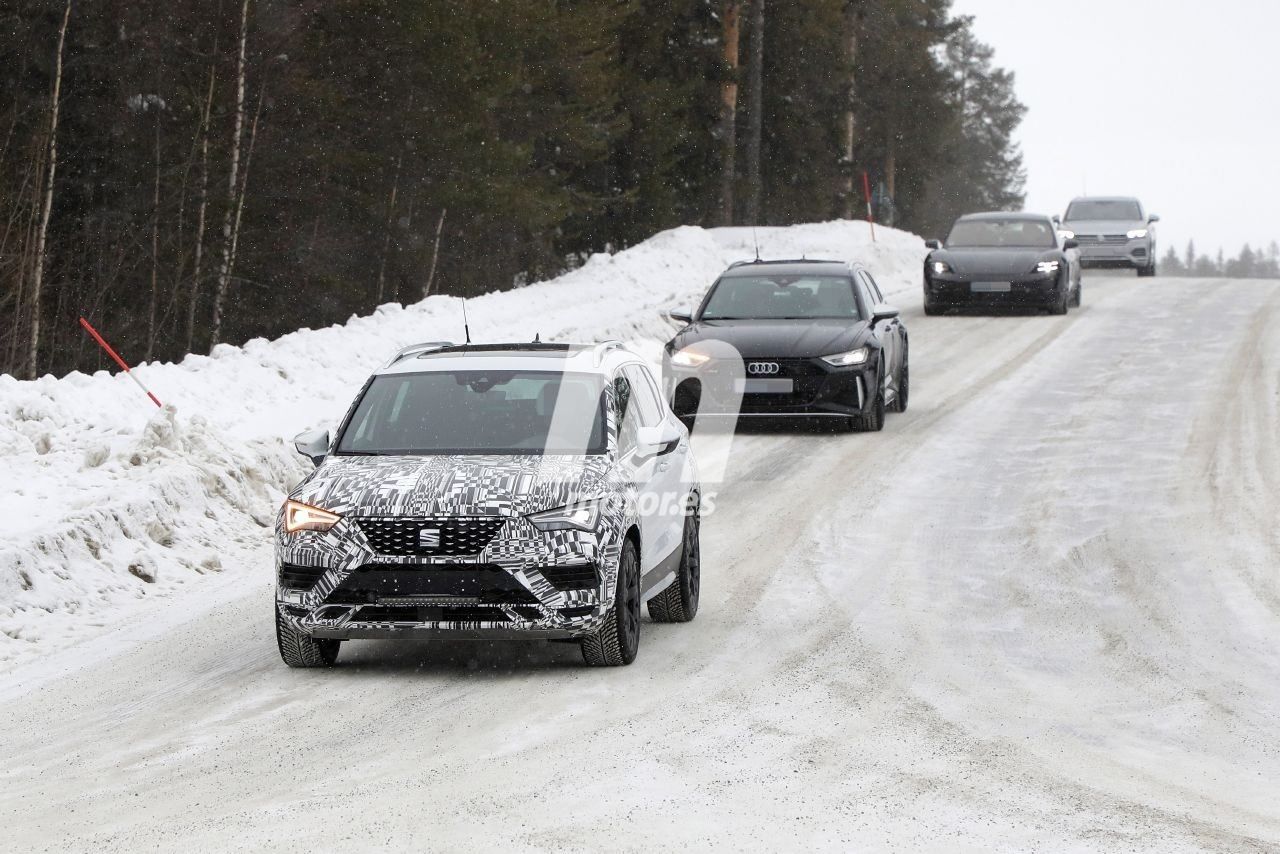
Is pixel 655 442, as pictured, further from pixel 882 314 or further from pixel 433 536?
pixel 882 314

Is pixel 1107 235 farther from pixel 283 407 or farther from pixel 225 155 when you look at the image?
pixel 283 407

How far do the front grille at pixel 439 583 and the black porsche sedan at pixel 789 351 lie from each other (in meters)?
8.79

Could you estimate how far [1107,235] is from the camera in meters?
37.3

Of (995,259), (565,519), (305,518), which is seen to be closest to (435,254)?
(995,259)

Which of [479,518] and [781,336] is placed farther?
[781,336]

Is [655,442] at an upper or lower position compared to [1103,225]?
lower

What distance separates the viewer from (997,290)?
88.6ft

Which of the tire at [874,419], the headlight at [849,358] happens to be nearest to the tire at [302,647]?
the headlight at [849,358]

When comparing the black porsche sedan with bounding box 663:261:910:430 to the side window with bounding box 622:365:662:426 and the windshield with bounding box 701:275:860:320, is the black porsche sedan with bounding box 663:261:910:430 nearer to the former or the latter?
the windshield with bounding box 701:275:860:320

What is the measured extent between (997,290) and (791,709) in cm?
2018

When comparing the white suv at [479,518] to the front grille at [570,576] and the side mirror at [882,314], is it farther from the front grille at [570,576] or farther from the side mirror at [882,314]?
the side mirror at [882,314]

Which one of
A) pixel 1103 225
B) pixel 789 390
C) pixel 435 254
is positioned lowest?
pixel 789 390

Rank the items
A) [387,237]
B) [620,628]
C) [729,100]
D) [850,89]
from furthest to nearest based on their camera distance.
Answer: [850,89], [729,100], [387,237], [620,628]

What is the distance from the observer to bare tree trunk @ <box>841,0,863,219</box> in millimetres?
53159
